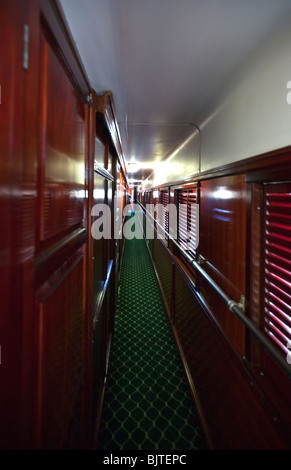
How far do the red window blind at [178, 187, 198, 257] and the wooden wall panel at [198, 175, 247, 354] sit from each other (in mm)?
422

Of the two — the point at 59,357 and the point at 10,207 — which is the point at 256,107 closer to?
the point at 10,207

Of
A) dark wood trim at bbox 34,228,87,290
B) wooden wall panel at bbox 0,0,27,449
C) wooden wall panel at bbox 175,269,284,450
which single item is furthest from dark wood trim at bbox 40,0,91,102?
wooden wall panel at bbox 175,269,284,450

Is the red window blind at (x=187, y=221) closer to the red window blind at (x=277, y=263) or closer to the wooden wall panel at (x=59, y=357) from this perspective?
the red window blind at (x=277, y=263)

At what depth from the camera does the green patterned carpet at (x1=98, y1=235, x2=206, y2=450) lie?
6.02ft

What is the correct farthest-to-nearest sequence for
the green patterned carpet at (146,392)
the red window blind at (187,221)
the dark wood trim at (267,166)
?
the red window blind at (187,221)
the green patterned carpet at (146,392)
the dark wood trim at (267,166)

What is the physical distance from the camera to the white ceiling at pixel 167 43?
1031 mm

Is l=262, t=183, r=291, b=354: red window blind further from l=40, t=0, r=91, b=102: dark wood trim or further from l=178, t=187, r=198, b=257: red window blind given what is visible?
l=178, t=187, r=198, b=257: red window blind

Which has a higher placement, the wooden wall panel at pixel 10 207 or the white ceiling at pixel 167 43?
the white ceiling at pixel 167 43

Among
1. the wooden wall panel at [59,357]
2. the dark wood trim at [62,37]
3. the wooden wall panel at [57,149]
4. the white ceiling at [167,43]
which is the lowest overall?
the wooden wall panel at [59,357]

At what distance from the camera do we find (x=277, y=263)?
1.14 metres

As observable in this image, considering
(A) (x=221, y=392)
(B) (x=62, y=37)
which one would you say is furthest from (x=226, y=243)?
(B) (x=62, y=37)

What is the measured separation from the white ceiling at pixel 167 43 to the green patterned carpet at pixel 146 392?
2637 mm

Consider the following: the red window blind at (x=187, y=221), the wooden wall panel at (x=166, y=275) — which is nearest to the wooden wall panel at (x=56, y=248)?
the red window blind at (x=187, y=221)

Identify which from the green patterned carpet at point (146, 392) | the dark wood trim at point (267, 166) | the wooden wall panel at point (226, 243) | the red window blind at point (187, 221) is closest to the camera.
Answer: the dark wood trim at point (267, 166)
